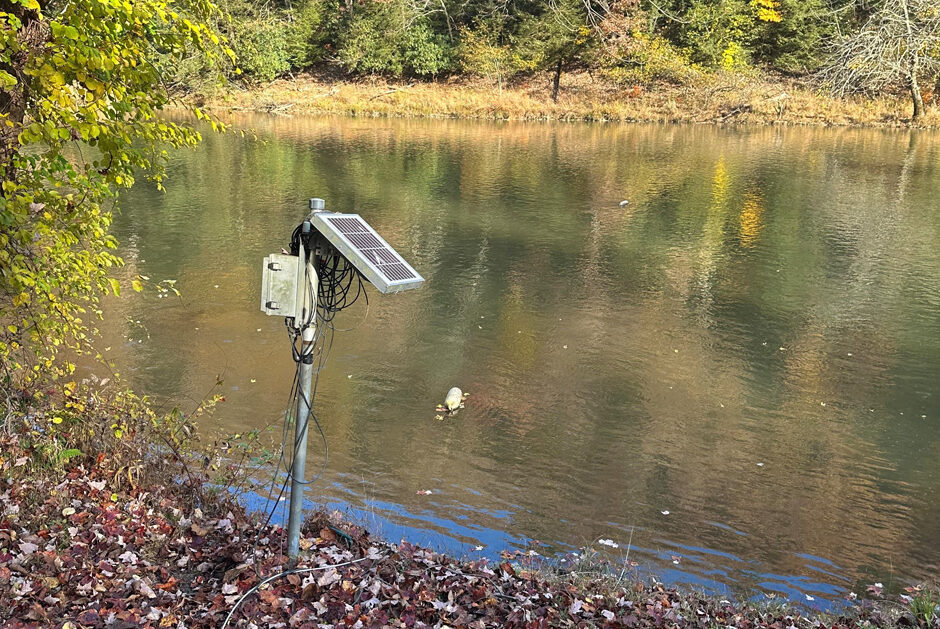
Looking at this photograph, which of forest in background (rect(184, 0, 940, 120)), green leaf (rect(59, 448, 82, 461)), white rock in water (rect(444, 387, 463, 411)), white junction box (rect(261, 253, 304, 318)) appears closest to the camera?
white junction box (rect(261, 253, 304, 318))

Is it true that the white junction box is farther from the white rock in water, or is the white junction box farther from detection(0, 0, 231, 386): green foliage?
the white rock in water

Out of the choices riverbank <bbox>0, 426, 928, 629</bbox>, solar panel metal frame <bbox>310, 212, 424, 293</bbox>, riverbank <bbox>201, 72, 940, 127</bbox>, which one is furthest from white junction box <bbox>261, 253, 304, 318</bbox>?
riverbank <bbox>201, 72, 940, 127</bbox>

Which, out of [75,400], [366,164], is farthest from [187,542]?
[366,164]

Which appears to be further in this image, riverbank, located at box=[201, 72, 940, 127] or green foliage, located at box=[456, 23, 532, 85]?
green foliage, located at box=[456, 23, 532, 85]

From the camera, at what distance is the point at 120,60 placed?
5266mm

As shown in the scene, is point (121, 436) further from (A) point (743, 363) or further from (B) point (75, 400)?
(A) point (743, 363)

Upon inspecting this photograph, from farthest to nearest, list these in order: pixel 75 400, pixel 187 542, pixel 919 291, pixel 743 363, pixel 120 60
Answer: pixel 919 291 < pixel 743 363 < pixel 75 400 < pixel 120 60 < pixel 187 542

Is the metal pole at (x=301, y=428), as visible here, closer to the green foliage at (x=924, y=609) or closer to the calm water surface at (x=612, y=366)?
the calm water surface at (x=612, y=366)

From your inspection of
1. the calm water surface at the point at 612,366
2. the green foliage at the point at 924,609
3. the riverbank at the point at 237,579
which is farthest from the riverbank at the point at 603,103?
the green foliage at the point at 924,609

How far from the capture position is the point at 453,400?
8.75 m

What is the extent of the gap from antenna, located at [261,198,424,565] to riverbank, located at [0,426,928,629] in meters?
0.55

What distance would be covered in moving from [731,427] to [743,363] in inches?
75.3

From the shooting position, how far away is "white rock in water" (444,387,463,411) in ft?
28.6

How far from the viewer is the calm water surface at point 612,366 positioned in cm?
670
